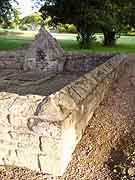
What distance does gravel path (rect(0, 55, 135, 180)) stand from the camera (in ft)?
11.0

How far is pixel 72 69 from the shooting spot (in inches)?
324

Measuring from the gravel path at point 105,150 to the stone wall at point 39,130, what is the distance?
133mm

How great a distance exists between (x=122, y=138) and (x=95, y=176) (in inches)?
32.9

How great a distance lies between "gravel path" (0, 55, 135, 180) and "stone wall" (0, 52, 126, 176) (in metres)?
0.13

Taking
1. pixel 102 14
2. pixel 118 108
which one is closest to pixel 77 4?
pixel 102 14

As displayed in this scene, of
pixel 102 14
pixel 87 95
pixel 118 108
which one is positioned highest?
pixel 102 14

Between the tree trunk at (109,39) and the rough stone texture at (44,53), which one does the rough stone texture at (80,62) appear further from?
the tree trunk at (109,39)

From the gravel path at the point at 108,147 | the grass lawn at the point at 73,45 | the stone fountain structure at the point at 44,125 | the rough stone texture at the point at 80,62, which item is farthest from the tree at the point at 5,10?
the stone fountain structure at the point at 44,125

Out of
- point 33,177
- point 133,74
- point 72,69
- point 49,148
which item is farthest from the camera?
point 72,69

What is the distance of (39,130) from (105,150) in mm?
1114

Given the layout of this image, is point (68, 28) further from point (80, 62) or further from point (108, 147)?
point (108, 147)

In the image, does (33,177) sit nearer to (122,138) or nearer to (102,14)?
(122,138)

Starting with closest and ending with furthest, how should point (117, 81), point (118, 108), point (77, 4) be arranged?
1. point (118, 108)
2. point (117, 81)
3. point (77, 4)

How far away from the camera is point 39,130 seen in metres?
3.02
